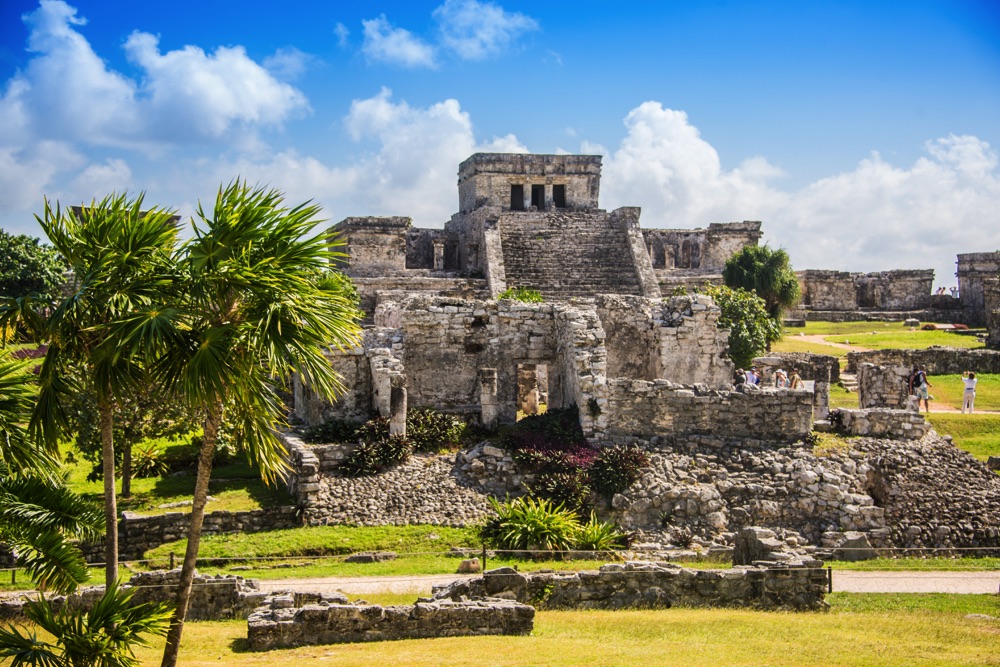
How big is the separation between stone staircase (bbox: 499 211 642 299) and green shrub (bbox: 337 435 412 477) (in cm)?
1449

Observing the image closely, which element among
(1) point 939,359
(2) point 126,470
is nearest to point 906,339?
(1) point 939,359

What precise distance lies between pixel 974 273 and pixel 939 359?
16507 mm

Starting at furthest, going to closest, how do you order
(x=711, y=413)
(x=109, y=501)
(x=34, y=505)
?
(x=711, y=413) < (x=34, y=505) < (x=109, y=501)

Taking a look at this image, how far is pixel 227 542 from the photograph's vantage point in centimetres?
1675

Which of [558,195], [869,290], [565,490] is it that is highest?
[558,195]

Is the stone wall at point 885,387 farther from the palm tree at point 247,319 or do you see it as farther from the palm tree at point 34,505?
the palm tree at point 34,505

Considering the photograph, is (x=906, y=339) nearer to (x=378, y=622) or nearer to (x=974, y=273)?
(x=974, y=273)

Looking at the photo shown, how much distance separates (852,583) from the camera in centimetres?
1475

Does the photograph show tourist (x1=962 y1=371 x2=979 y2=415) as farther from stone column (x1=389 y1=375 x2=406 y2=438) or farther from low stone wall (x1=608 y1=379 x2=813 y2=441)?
stone column (x1=389 y1=375 x2=406 y2=438)

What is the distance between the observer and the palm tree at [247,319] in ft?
31.6

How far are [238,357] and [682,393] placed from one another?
1114 centimetres

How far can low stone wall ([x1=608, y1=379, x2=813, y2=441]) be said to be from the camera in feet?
63.8

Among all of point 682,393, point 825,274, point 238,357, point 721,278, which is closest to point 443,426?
point 682,393

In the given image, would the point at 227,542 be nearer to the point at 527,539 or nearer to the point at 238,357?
the point at 527,539
